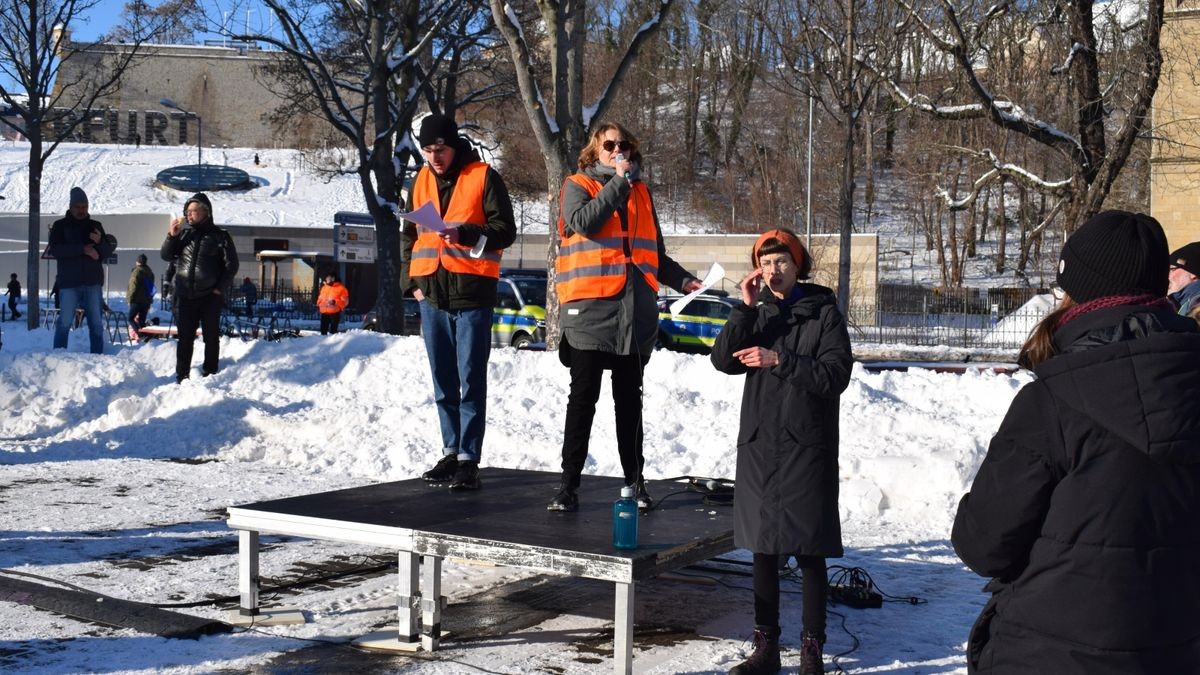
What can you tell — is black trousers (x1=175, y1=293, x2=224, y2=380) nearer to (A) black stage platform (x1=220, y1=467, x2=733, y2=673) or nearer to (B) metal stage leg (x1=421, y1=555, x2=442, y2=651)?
(A) black stage platform (x1=220, y1=467, x2=733, y2=673)

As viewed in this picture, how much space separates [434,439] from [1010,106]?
1587cm

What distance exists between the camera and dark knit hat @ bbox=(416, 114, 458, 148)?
646 cm

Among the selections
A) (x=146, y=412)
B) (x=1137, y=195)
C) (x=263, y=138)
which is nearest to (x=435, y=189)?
(x=146, y=412)

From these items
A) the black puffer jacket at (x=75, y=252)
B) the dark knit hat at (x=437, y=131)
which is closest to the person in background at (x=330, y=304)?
the black puffer jacket at (x=75, y=252)

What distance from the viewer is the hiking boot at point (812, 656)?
4828 millimetres

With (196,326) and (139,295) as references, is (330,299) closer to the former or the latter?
(139,295)

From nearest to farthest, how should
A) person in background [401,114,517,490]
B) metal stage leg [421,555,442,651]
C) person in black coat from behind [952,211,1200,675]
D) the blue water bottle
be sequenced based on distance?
person in black coat from behind [952,211,1200,675] < the blue water bottle < metal stage leg [421,555,442,651] < person in background [401,114,517,490]

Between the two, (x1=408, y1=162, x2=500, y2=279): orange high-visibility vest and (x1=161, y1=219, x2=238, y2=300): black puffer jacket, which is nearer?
(x1=408, y1=162, x2=500, y2=279): orange high-visibility vest

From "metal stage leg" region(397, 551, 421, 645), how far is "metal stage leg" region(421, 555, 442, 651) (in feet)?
0.11

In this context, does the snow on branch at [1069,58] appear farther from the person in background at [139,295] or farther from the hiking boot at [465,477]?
the hiking boot at [465,477]

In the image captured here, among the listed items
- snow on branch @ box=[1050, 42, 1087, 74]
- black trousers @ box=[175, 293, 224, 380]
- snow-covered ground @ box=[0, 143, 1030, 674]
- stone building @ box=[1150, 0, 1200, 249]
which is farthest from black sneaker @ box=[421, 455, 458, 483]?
stone building @ box=[1150, 0, 1200, 249]

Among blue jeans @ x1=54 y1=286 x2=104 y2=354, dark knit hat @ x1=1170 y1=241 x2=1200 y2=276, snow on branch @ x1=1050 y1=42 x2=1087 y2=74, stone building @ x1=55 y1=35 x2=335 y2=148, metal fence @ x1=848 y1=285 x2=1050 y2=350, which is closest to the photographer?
dark knit hat @ x1=1170 y1=241 x2=1200 y2=276

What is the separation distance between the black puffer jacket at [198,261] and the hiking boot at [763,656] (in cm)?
852

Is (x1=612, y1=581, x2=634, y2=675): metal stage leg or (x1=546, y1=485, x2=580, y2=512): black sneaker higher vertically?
(x1=546, y1=485, x2=580, y2=512): black sneaker
